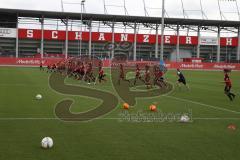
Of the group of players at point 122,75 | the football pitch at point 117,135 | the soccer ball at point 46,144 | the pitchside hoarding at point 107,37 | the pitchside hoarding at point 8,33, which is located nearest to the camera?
the football pitch at point 117,135

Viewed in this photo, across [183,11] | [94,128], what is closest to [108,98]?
[94,128]

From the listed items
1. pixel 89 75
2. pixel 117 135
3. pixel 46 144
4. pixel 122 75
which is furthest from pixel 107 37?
Answer: pixel 46 144

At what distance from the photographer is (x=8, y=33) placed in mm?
91875

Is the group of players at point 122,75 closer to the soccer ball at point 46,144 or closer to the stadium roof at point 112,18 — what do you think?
the soccer ball at point 46,144

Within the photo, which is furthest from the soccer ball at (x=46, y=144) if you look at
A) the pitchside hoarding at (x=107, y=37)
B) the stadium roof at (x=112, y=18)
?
the pitchside hoarding at (x=107, y=37)

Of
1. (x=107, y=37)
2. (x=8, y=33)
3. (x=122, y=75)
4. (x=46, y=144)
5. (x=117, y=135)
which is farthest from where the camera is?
(x=107, y=37)

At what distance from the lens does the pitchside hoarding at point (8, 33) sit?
3595 inches

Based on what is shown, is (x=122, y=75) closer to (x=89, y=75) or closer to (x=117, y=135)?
(x=89, y=75)

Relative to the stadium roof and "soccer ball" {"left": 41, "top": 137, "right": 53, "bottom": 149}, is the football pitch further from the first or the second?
the stadium roof

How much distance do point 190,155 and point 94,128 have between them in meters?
4.48

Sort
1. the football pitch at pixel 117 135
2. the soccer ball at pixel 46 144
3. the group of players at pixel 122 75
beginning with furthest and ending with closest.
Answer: the group of players at pixel 122 75
the soccer ball at pixel 46 144
the football pitch at pixel 117 135

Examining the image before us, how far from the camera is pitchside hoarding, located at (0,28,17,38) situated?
300ft

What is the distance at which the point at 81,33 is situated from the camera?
9494cm

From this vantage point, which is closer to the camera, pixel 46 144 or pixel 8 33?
→ pixel 46 144
